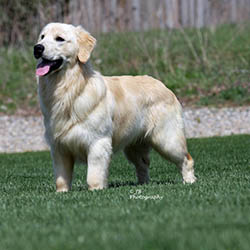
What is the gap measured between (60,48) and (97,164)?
100 centimetres

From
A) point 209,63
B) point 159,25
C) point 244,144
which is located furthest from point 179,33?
point 244,144

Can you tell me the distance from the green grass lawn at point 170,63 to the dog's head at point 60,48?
7.13m

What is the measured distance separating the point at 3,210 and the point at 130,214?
1030 millimetres

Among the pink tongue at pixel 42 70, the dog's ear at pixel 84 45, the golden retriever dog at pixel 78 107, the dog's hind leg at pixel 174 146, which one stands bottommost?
the dog's hind leg at pixel 174 146

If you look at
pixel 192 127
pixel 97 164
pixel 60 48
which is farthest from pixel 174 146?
pixel 192 127

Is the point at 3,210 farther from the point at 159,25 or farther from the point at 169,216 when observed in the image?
the point at 159,25

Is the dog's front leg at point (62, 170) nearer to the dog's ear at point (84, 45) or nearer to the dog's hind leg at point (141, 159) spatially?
the dog's ear at point (84, 45)

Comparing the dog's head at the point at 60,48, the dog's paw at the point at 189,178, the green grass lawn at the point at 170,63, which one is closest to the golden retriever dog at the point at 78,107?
the dog's head at the point at 60,48

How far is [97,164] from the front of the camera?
551 centimetres

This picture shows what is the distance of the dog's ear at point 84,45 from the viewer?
561 cm

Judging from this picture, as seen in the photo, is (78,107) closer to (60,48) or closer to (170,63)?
(60,48)

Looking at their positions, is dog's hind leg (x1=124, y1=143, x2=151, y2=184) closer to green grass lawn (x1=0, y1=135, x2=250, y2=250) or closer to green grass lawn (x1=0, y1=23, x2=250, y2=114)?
green grass lawn (x1=0, y1=135, x2=250, y2=250)

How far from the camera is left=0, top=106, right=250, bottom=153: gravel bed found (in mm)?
11133

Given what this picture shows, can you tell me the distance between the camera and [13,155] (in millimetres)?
9922
